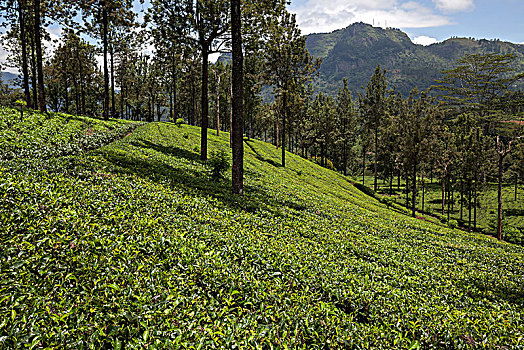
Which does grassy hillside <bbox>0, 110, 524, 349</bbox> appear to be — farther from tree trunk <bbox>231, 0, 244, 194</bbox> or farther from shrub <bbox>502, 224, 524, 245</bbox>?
shrub <bbox>502, 224, 524, 245</bbox>

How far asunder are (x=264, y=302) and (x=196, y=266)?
1.68 metres

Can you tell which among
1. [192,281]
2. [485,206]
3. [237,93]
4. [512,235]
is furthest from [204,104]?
[485,206]

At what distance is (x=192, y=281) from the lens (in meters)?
5.67

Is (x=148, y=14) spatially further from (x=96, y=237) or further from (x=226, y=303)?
(x=226, y=303)

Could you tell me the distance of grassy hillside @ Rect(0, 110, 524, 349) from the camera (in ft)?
14.0

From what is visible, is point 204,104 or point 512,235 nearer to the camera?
point 204,104

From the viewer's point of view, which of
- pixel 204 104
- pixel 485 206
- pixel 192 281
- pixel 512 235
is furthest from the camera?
Result: pixel 485 206

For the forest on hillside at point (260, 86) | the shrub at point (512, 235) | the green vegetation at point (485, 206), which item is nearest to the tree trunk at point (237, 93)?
the forest on hillside at point (260, 86)

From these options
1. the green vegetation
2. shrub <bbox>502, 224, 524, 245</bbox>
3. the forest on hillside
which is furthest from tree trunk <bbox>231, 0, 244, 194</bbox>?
the green vegetation

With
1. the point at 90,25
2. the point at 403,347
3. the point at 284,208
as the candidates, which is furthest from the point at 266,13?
the point at 90,25

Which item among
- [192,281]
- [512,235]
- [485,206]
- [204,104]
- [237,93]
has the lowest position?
[512,235]

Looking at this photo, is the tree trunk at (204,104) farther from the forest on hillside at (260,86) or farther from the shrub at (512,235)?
the shrub at (512,235)

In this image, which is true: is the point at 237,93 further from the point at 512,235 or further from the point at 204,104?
the point at 512,235

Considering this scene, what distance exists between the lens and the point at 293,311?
221 inches
